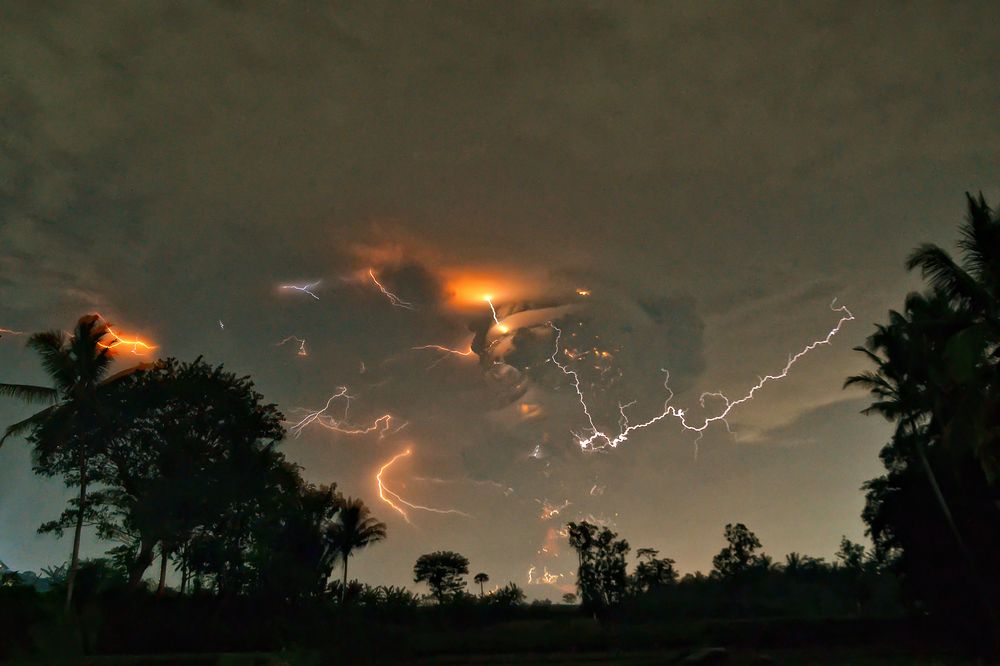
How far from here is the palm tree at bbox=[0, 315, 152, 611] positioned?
24.9 meters

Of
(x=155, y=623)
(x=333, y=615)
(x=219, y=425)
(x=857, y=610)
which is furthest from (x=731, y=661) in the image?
(x=857, y=610)

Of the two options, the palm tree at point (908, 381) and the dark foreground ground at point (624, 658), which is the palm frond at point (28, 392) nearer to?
the dark foreground ground at point (624, 658)

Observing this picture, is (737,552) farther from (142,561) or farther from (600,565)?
(142,561)

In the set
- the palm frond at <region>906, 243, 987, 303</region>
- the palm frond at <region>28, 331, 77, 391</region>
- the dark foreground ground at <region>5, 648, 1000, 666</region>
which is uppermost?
the palm frond at <region>28, 331, 77, 391</region>

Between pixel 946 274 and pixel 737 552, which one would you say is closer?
pixel 946 274

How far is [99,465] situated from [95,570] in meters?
3.88

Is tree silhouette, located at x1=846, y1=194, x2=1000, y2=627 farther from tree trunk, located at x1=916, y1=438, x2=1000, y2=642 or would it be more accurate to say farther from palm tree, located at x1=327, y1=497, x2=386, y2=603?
palm tree, located at x1=327, y1=497, x2=386, y2=603

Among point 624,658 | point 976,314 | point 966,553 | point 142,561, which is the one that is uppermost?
point 976,314

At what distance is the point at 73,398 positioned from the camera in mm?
25703

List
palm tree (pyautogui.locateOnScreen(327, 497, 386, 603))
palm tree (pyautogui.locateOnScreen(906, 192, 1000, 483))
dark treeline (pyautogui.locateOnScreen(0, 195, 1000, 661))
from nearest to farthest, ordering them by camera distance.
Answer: palm tree (pyautogui.locateOnScreen(906, 192, 1000, 483)), dark treeline (pyautogui.locateOnScreen(0, 195, 1000, 661)), palm tree (pyautogui.locateOnScreen(327, 497, 386, 603))

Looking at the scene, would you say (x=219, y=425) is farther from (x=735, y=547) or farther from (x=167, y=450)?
(x=735, y=547)

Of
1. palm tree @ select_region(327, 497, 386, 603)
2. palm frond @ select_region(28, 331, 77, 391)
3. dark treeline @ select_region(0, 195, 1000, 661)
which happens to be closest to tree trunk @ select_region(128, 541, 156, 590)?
dark treeline @ select_region(0, 195, 1000, 661)

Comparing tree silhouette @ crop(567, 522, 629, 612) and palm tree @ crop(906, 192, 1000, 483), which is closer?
palm tree @ crop(906, 192, 1000, 483)

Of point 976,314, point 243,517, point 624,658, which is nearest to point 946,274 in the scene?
point 976,314
